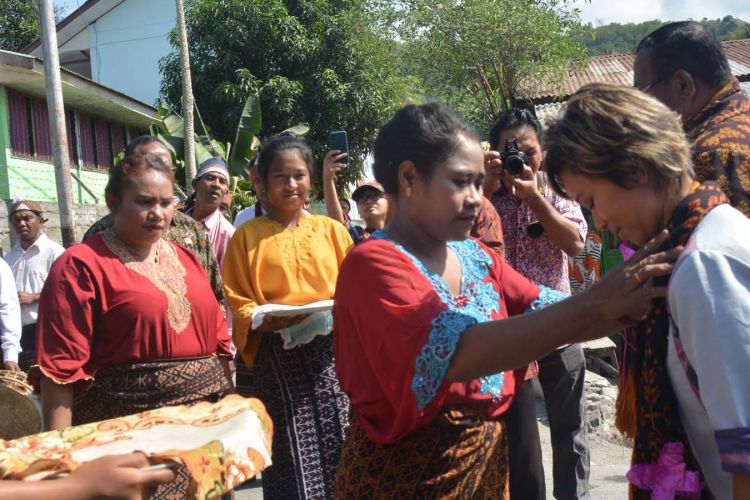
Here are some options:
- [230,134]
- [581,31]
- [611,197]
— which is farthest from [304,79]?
[611,197]

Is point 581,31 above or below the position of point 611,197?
above

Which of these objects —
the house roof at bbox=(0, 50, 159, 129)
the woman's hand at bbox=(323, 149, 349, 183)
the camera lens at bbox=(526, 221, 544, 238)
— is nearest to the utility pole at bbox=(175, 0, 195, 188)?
the house roof at bbox=(0, 50, 159, 129)

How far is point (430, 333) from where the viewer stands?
197cm

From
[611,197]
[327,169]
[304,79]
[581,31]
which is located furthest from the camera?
[304,79]

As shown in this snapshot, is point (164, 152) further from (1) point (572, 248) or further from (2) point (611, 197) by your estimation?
(2) point (611, 197)

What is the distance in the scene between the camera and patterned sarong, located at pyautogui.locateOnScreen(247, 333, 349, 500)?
4.05m

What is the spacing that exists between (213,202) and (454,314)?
379 centimetres

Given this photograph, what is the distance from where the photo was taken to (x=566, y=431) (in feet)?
13.4

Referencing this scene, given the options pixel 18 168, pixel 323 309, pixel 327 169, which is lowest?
pixel 323 309

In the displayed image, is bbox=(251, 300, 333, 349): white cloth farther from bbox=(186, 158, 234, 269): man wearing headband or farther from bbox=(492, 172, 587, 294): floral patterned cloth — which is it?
bbox=(186, 158, 234, 269): man wearing headband

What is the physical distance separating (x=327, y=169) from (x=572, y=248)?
1.48 meters

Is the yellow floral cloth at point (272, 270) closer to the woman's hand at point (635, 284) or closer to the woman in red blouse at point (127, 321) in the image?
the woman in red blouse at point (127, 321)

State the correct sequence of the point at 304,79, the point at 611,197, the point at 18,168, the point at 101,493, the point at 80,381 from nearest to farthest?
the point at 101,493
the point at 611,197
the point at 80,381
the point at 18,168
the point at 304,79

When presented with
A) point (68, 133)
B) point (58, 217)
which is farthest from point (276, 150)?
point (68, 133)
